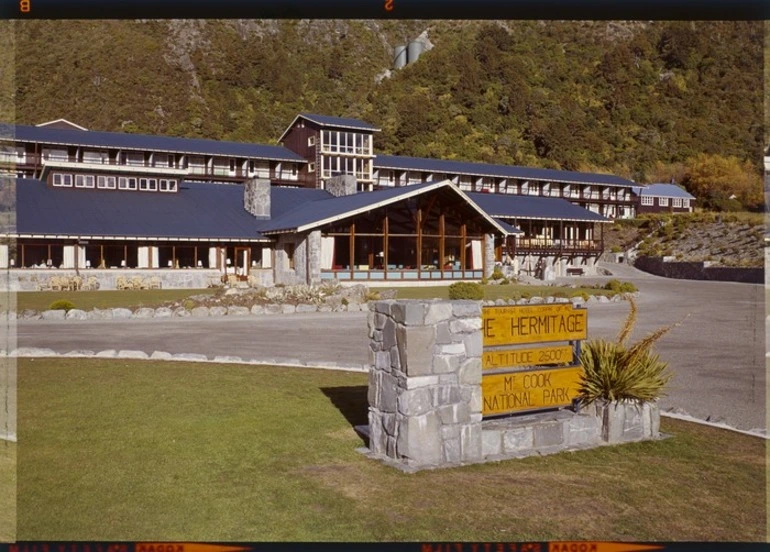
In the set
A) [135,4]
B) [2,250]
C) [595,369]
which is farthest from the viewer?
[2,250]

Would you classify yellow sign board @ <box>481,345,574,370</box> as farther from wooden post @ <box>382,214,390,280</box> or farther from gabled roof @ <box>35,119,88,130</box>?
gabled roof @ <box>35,119,88,130</box>

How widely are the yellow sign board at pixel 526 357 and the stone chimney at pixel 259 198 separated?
41648 mm

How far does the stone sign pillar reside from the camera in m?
7.62

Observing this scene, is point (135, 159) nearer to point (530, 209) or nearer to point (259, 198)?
point (259, 198)

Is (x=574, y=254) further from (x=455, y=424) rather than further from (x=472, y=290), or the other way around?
(x=455, y=424)

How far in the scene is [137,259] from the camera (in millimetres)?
42781

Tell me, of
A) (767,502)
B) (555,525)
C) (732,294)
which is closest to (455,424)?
(555,525)

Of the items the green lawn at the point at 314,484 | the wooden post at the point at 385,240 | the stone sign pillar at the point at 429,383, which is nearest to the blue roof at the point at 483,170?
the wooden post at the point at 385,240

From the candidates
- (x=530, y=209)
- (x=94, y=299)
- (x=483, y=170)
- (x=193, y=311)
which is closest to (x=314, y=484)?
(x=193, y=311)

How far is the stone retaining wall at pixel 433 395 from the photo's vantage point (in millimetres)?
7637

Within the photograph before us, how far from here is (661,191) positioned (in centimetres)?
9156

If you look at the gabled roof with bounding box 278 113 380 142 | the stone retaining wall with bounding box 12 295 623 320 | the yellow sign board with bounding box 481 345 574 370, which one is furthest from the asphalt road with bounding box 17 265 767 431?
the gabled roof with bounding box 278 113 380 142

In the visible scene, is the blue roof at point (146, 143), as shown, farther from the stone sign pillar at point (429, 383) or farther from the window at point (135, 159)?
the stone sign pillar at point (429, 383)

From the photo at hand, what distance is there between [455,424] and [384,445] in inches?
34.6
